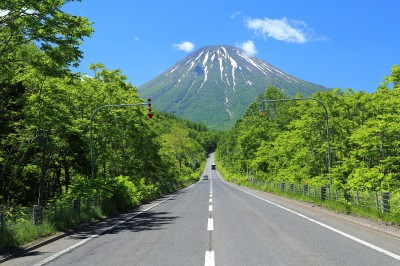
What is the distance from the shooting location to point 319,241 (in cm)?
925

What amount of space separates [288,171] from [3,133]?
2916 cm

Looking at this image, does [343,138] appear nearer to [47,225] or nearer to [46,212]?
[46,212]

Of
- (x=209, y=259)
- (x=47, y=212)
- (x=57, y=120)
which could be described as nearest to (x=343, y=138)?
(x=57, y=120)

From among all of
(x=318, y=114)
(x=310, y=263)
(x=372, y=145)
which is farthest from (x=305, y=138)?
(x=310, y=263)

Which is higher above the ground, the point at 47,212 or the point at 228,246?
Result: the point at 47,212

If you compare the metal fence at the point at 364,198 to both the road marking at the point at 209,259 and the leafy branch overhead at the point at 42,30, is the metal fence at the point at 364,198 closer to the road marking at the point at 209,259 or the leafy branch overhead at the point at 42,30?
the road marking at the point at 209,259

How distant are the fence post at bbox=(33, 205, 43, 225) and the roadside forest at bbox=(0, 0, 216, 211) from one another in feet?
16.3

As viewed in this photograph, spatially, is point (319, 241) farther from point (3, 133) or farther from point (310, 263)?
point (3, 133)

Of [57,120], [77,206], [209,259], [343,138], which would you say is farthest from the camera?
[343,138]

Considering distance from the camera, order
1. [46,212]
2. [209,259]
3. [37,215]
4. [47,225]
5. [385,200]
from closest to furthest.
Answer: [209,259] → [47,225] → [37,215] → [46,212] → [385,200]

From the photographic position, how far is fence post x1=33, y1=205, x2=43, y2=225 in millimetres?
12000

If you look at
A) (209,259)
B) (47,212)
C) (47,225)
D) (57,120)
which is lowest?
(47,225)

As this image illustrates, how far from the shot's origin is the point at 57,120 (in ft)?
71.4

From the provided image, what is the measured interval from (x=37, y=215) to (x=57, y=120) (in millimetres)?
10581
